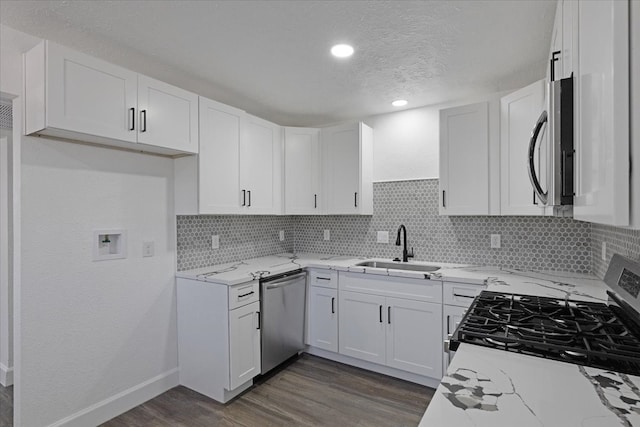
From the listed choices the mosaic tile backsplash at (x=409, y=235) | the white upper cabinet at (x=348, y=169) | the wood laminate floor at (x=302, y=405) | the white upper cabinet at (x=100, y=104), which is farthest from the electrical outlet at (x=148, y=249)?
the white upper cabinet at (x=348, y=169)

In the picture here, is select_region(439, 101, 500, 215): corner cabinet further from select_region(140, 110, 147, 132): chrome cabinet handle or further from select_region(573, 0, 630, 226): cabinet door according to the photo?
select_region(140, 110, 147, 132): chrome cabinet handle

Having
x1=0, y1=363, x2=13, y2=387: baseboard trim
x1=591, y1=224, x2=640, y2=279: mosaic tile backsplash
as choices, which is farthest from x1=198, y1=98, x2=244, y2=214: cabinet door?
x1=591, y1=224, x2=640, y2=279: mosaic tile backsplash

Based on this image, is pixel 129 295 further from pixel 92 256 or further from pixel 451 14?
pixel 451 14

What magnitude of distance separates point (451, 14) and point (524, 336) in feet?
5.32

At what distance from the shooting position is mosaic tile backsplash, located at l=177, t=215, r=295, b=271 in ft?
9.48

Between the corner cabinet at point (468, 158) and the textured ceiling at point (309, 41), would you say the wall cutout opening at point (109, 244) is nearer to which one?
the textured ceiling at point (309, 41)

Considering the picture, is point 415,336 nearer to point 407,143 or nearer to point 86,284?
point 407,143

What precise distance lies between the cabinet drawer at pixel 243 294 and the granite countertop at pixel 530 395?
182 cm

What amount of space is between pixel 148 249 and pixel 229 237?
2.77 ft

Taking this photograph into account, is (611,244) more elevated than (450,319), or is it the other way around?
(611,244)

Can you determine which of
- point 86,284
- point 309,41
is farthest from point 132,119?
point 309,41

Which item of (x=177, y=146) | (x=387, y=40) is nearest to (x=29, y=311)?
(x=177, y=146)

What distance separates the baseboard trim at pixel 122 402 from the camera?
214 centimetres

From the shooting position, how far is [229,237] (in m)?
3.30
